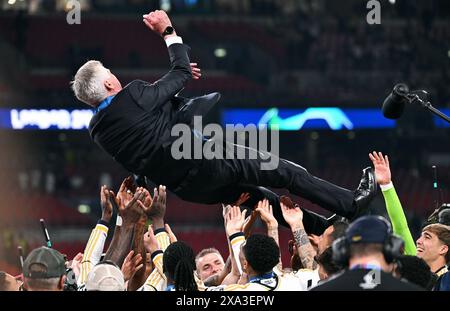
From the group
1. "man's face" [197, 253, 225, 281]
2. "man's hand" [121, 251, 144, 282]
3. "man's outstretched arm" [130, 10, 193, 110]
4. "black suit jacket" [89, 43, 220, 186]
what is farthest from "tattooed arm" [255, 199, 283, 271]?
"man's face" [197, 253, 225, 281]

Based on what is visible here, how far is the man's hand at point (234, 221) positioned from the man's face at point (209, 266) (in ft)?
4.22

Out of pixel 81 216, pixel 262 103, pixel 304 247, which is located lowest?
pixel 81 216

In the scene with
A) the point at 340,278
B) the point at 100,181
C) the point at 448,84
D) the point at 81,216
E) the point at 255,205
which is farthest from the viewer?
the point at 448,84

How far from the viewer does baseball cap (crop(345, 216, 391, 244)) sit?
4039 millimetres

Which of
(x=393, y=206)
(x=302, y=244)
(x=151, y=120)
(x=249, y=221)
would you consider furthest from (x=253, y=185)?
(x=393, y=206)

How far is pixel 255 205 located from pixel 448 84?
18.5m

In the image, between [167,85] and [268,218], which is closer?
[268,218]

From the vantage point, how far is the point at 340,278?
4.08 m

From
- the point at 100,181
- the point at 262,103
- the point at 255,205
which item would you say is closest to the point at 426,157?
the point at 262,103

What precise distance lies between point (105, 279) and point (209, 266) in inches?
103

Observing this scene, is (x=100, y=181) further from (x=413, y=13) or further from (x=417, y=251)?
(x=417, y=251)

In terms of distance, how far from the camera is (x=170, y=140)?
6305 mm

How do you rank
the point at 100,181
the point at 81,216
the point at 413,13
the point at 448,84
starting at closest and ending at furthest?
the point at 81,216 < the point at 100,181 < the point at 448,84 < the point at 413,13

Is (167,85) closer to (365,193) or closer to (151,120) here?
(151,120)
